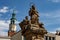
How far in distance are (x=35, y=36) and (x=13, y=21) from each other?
57.3 meters

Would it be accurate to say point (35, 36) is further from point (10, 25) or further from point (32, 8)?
point (10, 25)

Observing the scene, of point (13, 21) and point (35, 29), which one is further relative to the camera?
point (13, 21)

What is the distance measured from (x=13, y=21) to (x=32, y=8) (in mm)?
55857

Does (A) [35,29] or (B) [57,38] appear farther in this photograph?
(B) [57,38]

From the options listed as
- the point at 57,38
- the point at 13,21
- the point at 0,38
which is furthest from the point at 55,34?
the point at 13,21

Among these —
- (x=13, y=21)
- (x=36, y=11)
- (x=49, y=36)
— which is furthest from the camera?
(x=13, y=21)

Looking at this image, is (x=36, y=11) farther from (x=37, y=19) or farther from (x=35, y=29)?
(x=35, y=29)

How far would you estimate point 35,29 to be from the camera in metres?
13.6

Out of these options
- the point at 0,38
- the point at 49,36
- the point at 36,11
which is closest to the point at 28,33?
the point at 36,11

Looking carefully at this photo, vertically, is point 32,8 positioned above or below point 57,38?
above

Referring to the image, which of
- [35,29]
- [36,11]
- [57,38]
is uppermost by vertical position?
[36,11]

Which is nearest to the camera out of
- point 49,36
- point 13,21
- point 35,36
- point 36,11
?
point 35,36

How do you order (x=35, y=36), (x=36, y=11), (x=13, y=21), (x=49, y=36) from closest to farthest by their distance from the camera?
1. (x=35, y=36)
2. (x=36, y=11)
3. (x=49, y=36)
4. (x=13, y=21)

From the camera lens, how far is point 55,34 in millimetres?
44375
